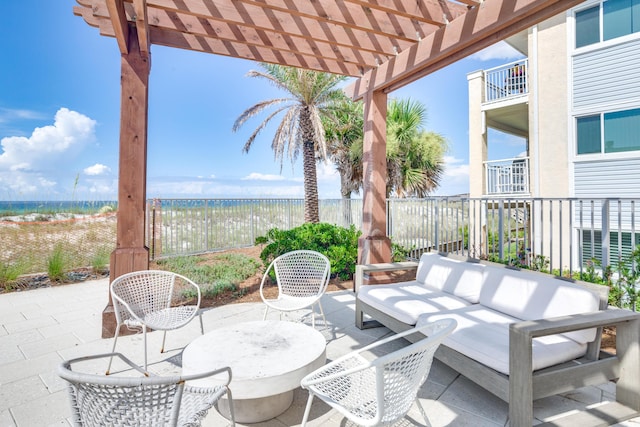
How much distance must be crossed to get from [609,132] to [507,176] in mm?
3009

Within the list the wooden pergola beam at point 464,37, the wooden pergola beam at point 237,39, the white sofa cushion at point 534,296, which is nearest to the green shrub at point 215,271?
the wooden pergola beam at point 237,39

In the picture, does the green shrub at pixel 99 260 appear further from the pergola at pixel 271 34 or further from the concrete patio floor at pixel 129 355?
the pergola at pixel 271 34

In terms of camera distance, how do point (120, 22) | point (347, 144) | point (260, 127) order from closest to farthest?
1. point (120, 22)
2. point (260, 127)
3. point (347, 144)

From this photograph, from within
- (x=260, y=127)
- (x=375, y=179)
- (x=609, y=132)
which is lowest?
(x=375, y=179)

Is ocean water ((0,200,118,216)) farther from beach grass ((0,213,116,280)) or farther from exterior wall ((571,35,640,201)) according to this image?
exterior wall ((571,35,640,201))

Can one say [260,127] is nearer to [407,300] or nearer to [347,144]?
[347,144]

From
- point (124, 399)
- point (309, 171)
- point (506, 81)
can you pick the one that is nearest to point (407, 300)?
point (124, 399)

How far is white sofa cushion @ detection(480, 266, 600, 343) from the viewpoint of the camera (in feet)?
6.68

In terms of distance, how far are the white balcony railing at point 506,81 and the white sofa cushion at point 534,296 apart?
30.9ft

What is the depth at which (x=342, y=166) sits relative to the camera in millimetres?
13719

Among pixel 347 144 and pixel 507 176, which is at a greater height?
pixel 347 144

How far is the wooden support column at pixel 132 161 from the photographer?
11.0 feet

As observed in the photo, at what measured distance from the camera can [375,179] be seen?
4477mm

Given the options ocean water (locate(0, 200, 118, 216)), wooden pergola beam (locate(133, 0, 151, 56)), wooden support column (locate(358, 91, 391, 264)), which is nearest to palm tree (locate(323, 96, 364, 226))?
wooden support column (locate(358, 91, 391, 264))
